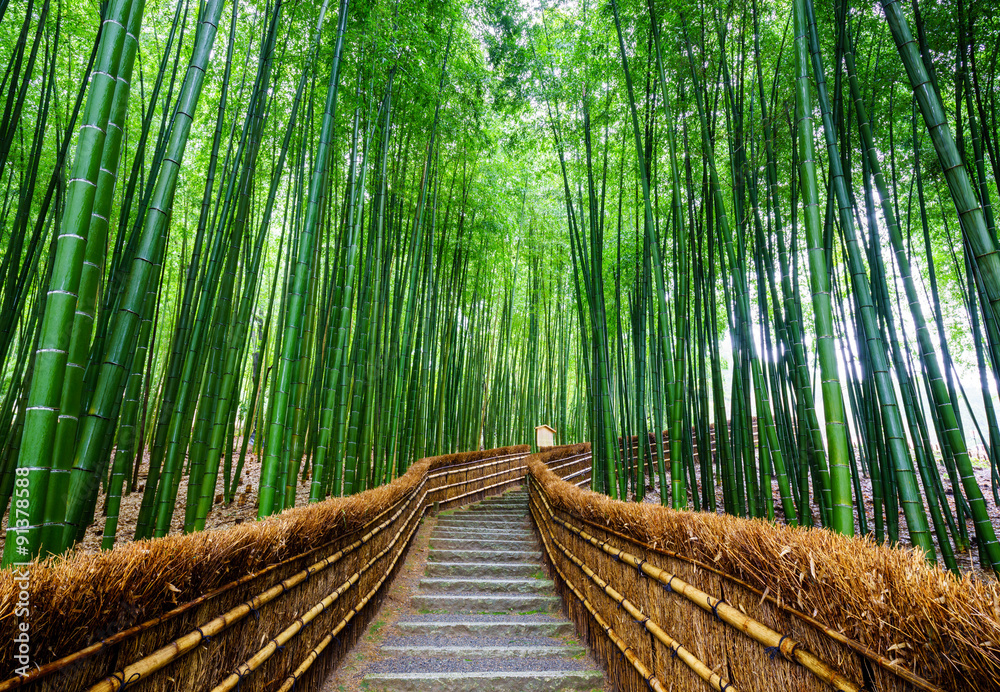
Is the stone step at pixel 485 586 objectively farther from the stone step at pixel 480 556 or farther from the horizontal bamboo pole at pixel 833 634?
the horizontal bamboo pole at pixel 833 634

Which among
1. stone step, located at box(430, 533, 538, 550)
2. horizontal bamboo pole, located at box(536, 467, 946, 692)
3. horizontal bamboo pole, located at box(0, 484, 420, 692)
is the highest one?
horizontal bamboo pole, located at box(536, 467, 946, 692)

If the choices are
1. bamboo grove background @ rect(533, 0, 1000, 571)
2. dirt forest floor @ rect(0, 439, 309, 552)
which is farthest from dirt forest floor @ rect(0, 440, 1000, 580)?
bamboo grove background @ rect(533, 0, 1000, 571)

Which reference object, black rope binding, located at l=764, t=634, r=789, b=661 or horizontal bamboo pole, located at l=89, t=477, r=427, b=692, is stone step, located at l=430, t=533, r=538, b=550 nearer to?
horizontal bamboo pole, located at l=89, t=477, r=427, b=692

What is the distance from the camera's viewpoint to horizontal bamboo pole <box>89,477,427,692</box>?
0.92 m

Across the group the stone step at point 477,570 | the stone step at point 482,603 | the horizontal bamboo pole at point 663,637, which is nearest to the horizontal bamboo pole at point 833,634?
the horizontal bamboo pole at point 663,637

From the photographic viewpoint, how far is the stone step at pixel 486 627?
98.4 inches

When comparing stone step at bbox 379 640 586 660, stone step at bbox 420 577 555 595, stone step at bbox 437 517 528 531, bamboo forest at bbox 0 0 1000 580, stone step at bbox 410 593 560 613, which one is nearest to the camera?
bamboo forest at bbox 0 0 1000 580

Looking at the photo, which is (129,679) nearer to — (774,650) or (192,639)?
(192,639)

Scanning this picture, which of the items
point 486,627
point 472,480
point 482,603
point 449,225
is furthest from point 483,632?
point 449,225

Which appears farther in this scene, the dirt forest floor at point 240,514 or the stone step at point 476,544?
the stone step at point 476,544

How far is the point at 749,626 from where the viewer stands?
3.88 feet

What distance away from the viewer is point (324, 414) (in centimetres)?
286

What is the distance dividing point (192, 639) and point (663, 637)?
4.47ft

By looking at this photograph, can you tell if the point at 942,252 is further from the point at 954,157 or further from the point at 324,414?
the point at 324,414
